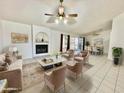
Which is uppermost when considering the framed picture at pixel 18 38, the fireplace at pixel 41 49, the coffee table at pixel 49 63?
the framed picture at pixel 18 38

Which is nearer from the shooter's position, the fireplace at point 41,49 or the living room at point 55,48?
the living room at point 55,48

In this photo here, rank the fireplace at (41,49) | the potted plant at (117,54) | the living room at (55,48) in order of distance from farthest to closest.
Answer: the fireplace at (41,49), the potted plant at (117,54), the living room at (55,48)

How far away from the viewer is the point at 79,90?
2393mm

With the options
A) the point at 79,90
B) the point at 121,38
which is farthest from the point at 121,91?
the point at 121,38

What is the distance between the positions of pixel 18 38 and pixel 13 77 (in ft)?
12.5

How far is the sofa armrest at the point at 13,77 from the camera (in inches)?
83.0

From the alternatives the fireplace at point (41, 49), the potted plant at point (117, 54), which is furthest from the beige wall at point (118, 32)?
the fireplace at point (41, 49)

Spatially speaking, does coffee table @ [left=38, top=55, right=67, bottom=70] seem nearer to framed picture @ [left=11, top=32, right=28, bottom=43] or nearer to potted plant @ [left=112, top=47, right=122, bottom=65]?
framed picture @ [left=11, top=32, right=28, bottom=43]

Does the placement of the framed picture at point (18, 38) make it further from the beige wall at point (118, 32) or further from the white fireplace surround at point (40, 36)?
the beige wall at point (118, 32)

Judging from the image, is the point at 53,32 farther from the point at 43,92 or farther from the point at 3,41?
the point at 43,92

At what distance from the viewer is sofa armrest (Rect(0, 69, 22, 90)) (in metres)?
2.11

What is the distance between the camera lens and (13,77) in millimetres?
2201

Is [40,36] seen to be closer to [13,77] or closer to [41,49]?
[41,49]

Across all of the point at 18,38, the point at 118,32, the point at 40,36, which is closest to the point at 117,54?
the point at 118,32
